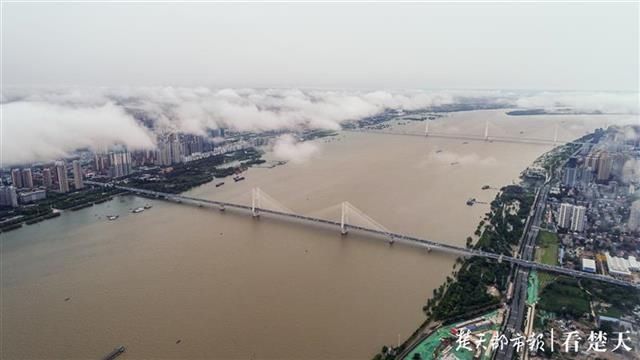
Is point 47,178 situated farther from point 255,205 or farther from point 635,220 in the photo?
point 635,220

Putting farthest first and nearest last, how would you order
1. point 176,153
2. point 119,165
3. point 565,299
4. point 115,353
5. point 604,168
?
1. point 176,153
2. point 119,165
3. point 604,168
4. point 565,299
5. point 115,353

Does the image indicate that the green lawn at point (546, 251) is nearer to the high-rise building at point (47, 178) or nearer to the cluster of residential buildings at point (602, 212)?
the cluster of residential buildings at point (602, 212)

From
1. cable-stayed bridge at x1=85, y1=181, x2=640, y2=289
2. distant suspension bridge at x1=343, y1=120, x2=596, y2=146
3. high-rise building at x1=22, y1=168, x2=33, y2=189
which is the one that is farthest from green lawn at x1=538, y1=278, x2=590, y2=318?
distant suspension bridge at x1=343, y1=120, x2=596, y2=146

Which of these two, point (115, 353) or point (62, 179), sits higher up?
point (62, 179)

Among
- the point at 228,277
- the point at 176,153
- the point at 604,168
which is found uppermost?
the point at 604,168

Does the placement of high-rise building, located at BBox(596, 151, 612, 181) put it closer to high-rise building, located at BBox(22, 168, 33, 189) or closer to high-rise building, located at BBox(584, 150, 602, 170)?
high-rise building, located at BBox(584, 150, 602, 170)

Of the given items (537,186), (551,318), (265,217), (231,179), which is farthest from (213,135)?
(551,318)

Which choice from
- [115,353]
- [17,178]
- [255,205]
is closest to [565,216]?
[255,205]

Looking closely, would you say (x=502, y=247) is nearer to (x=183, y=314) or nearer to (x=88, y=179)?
(x=183, y=314)
